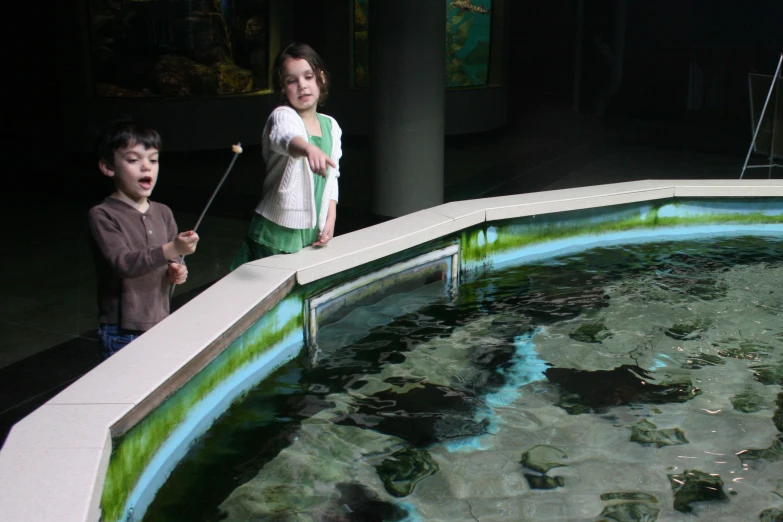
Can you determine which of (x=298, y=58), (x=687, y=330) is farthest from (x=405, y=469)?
(x=687, y=330)

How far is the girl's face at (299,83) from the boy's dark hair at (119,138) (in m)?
0.93

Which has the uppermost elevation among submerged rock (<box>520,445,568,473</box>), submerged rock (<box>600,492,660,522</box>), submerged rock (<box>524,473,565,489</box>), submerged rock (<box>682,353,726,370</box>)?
submerged rock (<box>682,353,726,370</box>)

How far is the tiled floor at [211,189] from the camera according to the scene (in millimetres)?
4587

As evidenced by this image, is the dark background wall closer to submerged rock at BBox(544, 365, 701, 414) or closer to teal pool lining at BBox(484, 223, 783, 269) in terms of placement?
teal pool lining at BBox(484, 223, 783, 269)

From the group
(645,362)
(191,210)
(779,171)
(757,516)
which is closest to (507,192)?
(191,210)

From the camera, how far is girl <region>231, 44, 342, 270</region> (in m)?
3.74

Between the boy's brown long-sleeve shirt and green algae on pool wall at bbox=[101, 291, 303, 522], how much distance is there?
1.06 feet

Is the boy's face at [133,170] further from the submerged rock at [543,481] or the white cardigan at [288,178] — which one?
the submerged rock at [543,481]

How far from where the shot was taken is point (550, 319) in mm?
4793

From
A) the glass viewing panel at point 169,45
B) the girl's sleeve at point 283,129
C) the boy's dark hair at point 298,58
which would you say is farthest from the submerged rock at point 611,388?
the glass viewing panel at point 169,45

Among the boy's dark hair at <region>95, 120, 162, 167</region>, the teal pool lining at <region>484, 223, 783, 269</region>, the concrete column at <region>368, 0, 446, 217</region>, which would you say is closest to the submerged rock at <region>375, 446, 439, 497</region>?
the boy's dark hair at <region>95, 120, 162, 167</region>

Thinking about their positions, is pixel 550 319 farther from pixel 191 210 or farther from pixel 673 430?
pixel 191 210

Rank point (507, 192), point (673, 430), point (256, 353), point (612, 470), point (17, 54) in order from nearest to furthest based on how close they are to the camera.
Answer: point (612, 470) < point (673, 430) < point (256, 353) < point (507, 192) < point (17, 54)

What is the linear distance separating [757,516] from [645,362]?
1358mm
